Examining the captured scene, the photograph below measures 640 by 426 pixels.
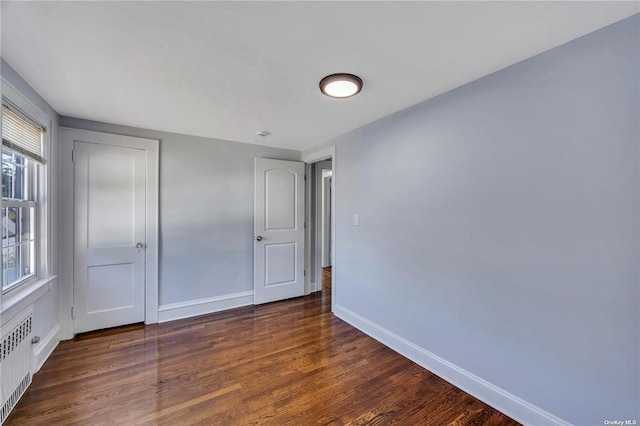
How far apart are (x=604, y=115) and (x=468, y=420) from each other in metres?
1.87

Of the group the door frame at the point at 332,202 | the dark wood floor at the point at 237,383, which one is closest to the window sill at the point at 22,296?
the dark wood floor at the point at 237,383

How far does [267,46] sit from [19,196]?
2.23 m

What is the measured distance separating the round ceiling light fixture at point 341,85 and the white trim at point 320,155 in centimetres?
128

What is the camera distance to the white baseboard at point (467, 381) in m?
1.58

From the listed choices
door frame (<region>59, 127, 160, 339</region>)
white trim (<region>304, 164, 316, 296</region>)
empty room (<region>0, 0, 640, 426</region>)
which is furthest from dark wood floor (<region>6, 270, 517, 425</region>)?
white trim (<region>304, 164, 316, 296</region>)

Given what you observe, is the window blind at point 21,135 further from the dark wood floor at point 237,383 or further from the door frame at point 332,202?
the door frame at point 332,202

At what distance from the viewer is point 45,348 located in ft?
7.37

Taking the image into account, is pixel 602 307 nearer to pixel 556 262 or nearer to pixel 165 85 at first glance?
pixel 556 262

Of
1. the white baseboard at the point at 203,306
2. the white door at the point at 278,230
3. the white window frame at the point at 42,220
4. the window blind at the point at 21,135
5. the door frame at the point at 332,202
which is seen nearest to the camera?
the window blind at the point at 21,135

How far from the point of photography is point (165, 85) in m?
1.94

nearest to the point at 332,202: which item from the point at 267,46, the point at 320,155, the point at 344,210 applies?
the point at 344,210

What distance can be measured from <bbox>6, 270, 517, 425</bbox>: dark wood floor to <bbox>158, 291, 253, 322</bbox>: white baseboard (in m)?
0.24

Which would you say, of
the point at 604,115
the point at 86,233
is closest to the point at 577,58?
the point at 604,115

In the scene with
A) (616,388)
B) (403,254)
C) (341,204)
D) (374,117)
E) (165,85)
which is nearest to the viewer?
(616,388)
